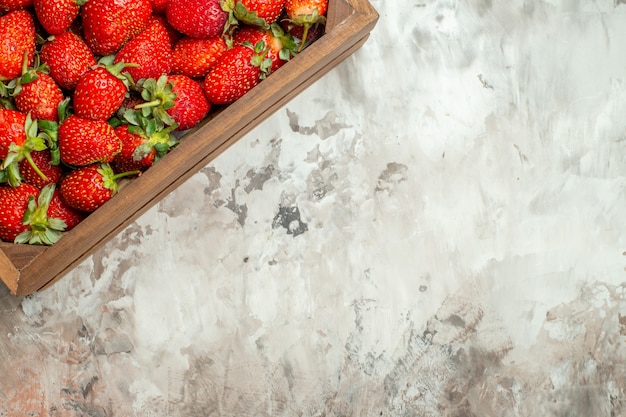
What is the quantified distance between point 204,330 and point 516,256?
1.93 ft

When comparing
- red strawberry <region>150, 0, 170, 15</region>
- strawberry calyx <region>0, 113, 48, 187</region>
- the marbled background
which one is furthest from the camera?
the marbled background

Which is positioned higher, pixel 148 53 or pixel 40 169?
pixel 148 53

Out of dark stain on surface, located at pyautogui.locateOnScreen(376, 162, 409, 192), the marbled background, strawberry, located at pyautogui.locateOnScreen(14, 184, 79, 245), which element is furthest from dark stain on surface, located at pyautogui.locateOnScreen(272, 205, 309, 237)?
strawberry, located at pyautogui.locateOnScreen(14, 184, 79, 245)

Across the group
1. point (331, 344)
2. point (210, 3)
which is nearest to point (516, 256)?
point (331, 344)

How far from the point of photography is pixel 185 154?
3.22ft

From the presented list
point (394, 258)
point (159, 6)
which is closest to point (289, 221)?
point (394, 258)

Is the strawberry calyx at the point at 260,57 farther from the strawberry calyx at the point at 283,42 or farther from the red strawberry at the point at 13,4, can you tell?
the red strawberry at the point at 13,4

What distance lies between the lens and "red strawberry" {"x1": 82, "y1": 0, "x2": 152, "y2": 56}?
100 cm

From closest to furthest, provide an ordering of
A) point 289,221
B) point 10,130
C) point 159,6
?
point 10,130, point 159,6, point 289,221

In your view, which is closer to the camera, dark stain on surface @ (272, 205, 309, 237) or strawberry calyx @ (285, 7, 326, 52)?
strawberry calyx @ (285, 7, 326, 52)

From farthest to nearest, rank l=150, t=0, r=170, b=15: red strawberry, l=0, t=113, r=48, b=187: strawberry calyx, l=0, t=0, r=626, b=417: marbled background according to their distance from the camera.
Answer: l=0, t=0, r=626, b=417: marbled background → l=150, t=0, r=170, b=15: red strawberry → l=0, t=113, r=48, b=187: strawberry calyx

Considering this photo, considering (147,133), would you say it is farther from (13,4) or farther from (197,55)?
(13,4)

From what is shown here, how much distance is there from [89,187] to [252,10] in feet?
1.17

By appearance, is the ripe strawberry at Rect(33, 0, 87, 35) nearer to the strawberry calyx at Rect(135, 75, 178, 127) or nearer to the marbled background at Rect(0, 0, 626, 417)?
the strawberry calyx at Rect(135, 75, 178, 127)
